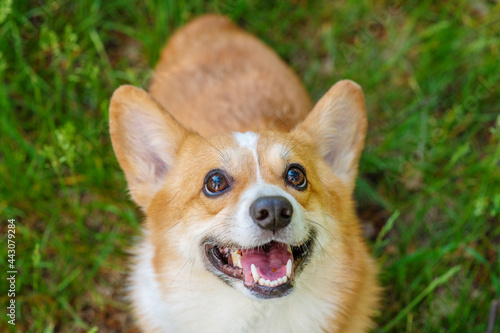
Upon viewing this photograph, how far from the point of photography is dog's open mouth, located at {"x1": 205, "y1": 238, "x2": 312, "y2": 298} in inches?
101

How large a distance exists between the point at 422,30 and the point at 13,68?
3.67m

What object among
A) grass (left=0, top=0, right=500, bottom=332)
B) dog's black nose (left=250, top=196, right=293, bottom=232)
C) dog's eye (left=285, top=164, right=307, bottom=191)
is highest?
dog's black nose (left=250, top=196, right=293, bottom=232)

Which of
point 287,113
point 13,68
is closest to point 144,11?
point 13,68

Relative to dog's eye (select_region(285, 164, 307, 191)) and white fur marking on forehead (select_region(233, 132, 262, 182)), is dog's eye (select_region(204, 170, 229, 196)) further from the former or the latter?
dog's eye (select_region(285, 164, 307, 191))

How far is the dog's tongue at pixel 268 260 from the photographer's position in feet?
8.58

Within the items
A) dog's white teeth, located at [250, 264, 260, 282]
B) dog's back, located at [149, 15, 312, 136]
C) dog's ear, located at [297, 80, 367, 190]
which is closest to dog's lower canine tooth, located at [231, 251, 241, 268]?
dog's white teeth, located at [250, 264, 260, 282]

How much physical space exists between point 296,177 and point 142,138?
3.19 feet

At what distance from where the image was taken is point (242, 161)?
2783 millimetres

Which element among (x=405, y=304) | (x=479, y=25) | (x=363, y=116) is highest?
(x=479, y=25)

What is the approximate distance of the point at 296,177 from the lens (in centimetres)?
283

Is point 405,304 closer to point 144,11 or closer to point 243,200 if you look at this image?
point 243,200

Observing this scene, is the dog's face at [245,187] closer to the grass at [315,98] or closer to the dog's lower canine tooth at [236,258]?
the dog's lower canine tooth at [236,258]

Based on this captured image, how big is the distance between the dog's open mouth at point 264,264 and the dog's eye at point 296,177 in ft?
1.01

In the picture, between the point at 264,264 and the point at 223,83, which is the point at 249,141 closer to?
the point at 264,264
